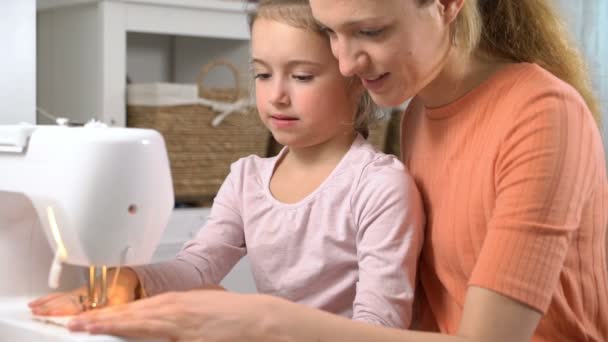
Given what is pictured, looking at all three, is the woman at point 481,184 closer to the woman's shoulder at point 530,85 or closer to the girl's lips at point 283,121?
the woman's shoulder at point 530,85

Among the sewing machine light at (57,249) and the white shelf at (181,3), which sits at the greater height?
the white shelf at (181,3)

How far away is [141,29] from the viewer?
7.56 feet

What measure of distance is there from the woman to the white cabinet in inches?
43.4

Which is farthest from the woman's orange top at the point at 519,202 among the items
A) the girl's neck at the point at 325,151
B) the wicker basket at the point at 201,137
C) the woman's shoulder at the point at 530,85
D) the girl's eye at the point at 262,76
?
the wicker basket at the point at 201,137

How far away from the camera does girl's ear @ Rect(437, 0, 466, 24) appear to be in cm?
120

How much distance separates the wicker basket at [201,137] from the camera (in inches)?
91.1

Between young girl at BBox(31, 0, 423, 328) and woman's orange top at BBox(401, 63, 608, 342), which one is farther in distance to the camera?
young girl at BBox(31, 0, 423, 328)

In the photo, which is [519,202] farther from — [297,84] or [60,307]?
[60,307]

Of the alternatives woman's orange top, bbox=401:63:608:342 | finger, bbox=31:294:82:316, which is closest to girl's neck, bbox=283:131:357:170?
woman's orange top, bbox=401:63:608:342

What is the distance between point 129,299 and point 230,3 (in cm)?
136

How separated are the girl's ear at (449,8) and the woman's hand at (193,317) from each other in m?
0.40

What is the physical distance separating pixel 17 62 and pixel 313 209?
420 millimetres

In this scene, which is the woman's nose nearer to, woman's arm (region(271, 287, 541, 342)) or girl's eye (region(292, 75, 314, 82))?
girl's eye (region(292, 75, 314, 82))

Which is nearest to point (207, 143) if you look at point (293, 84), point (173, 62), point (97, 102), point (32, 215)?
point (97, 102)
